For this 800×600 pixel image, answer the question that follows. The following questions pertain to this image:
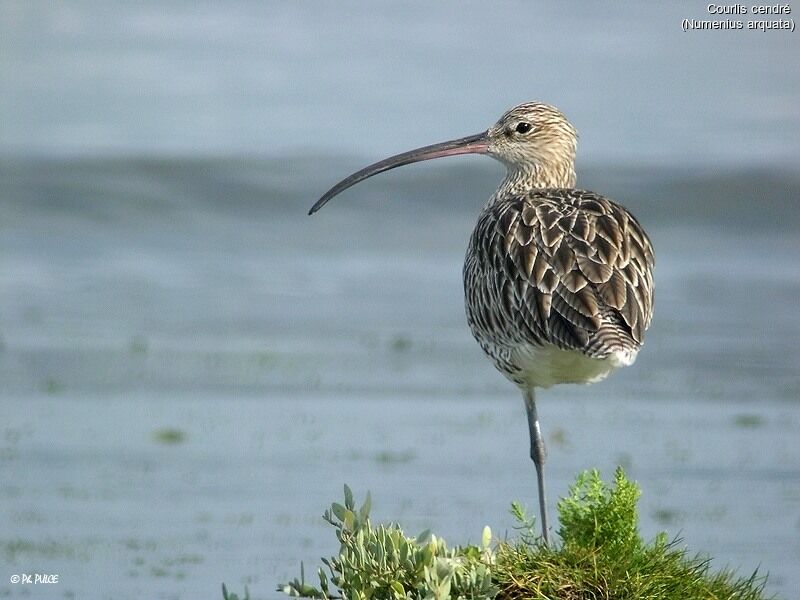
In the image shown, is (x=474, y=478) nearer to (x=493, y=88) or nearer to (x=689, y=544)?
(x=689, y=544)

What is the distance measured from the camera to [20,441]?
996 cm

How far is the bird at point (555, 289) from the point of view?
6.91 meters

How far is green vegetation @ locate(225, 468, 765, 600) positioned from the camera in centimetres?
562

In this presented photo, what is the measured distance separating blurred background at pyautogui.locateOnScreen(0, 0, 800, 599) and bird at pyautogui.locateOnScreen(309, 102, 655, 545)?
118cm

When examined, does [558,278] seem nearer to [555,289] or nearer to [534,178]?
[555,289]

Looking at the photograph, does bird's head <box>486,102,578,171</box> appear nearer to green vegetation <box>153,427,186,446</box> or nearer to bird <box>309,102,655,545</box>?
bird <box>309,102,655,545</box>

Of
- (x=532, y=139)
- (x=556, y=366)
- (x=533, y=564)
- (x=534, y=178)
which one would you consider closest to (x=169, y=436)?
(x=534, y=178)

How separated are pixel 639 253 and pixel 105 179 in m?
11.7

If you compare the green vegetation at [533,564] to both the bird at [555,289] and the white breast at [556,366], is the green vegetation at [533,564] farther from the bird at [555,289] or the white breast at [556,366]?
the white breast at [556,366]

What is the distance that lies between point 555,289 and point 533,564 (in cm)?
145

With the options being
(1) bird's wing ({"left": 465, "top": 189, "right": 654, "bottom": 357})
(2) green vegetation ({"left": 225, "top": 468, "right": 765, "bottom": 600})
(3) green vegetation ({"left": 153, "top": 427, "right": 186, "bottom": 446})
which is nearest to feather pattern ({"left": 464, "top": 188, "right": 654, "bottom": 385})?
(1) bird's wing ({"left": 465, "top": 189, "right": 654, "bottom": 357})

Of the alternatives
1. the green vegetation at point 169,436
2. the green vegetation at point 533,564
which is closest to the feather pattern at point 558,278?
the green vegetation at point 533,564

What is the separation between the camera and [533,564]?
19.6 feet

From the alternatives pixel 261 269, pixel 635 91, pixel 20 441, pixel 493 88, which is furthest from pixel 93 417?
pixel 635 91
